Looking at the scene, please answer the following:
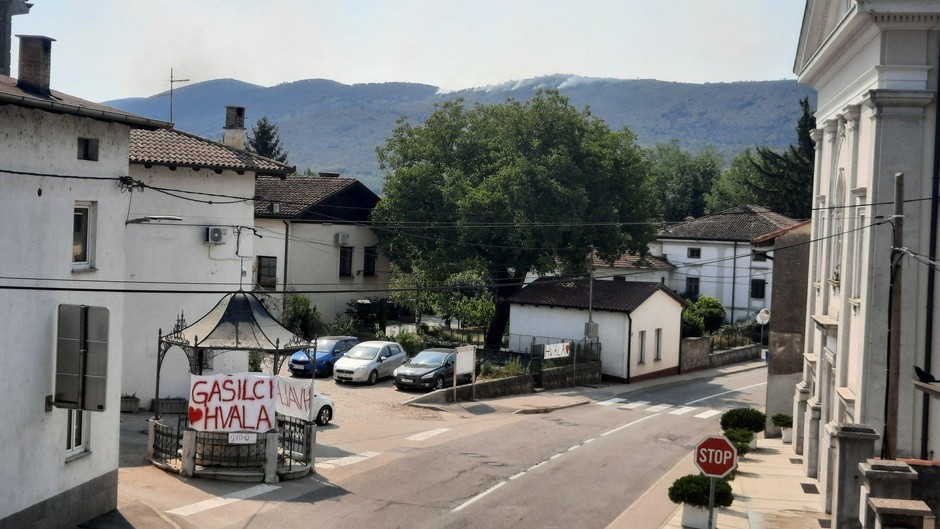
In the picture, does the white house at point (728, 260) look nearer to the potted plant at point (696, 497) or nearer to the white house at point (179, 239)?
the white house at point (179, 239)

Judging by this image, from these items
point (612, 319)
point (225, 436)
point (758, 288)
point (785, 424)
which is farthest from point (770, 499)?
point (758, 288)

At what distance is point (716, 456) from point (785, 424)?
1489 cm

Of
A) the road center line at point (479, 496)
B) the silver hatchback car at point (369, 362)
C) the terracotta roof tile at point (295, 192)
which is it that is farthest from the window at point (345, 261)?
the road center line at point (479, 496)

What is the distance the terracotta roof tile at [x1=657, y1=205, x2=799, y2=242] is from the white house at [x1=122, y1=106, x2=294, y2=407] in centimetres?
4330

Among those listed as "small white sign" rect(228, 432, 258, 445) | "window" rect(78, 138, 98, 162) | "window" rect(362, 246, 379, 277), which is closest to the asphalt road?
"small white sign" rect(228, 432, 258, 445)

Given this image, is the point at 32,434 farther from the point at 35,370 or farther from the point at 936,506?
the point at 936,506

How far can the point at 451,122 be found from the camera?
4941 centimetres

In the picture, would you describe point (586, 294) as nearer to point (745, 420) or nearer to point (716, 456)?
point (745, 420)

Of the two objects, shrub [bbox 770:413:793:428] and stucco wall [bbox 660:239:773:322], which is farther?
stucco wall [bbox 660:239:773:322]

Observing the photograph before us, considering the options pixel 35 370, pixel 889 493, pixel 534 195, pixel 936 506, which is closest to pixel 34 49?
pixel 35 370

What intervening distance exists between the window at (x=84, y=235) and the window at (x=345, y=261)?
34639 millimetres

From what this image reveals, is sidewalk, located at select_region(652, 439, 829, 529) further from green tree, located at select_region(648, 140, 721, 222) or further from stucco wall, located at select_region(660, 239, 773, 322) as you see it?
green tree, located at select_region(648, 140, 721, 222)

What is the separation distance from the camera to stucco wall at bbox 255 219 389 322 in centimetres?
4706

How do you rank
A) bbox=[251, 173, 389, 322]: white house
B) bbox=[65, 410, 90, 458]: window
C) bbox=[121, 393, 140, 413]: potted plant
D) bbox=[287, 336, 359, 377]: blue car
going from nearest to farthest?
bbox=[65, 410, 90, 458]: window → bbox=[121, 393, 140, 413]: potted plant → bbox=[287, 336, 359, 377]: blue car → bbox=[251, 173, 389, 322]: white house
